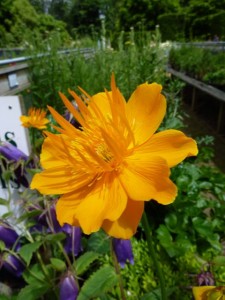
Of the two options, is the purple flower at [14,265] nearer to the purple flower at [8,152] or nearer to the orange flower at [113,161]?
the purple flower at [8,152]

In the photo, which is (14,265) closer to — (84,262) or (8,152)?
(84,262)

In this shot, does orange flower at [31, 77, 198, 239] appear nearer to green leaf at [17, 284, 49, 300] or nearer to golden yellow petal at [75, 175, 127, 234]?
golden yellow petal at [75, 175, 127, 234]

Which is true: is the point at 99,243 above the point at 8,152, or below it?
below

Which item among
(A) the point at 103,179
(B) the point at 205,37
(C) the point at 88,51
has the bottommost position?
(B) the point at 205,37

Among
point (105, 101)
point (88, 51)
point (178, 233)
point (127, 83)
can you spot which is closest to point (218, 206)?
point (178, 233)

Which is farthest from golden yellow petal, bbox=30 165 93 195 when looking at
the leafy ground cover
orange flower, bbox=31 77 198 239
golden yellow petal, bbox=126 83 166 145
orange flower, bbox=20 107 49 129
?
orange flower, bbox=20 107 49 129

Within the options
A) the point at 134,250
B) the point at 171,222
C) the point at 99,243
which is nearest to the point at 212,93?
the point at 171,222

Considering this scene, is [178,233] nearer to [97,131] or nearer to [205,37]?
[97,131]

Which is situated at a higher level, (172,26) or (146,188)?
(146,188)
